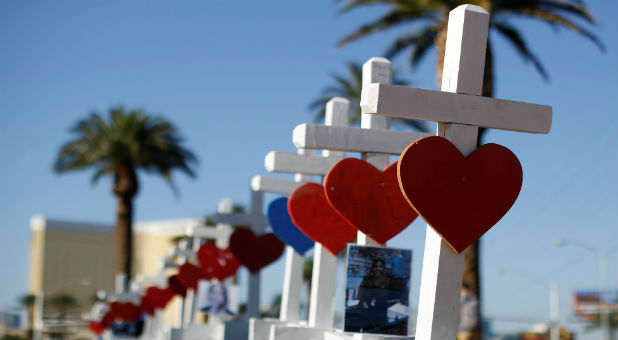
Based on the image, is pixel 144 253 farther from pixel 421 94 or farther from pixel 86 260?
pixel 421 94

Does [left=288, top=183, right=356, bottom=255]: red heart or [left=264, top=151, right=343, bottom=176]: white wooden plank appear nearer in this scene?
[left=288, top=183, right=356, bottom=255]: red heart

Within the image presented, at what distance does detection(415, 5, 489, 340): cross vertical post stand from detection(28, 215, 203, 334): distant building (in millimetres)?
68862

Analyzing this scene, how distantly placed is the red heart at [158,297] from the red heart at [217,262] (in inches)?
238

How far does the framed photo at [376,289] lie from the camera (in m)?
8.29

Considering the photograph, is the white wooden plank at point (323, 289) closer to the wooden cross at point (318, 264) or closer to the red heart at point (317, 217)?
the wooden cross at point (318, 264)

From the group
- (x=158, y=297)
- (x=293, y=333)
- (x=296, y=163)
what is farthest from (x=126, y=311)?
(x=293, y=333)

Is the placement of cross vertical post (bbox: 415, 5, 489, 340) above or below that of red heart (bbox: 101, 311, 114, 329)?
above

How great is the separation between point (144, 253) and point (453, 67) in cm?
7520

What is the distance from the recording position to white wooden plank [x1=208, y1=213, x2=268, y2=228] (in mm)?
14625

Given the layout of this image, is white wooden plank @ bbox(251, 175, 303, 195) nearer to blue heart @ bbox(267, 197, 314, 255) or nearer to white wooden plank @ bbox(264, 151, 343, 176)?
blue heart @ bbox(267, 197, 314, 255)

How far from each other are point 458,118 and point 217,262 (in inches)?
400

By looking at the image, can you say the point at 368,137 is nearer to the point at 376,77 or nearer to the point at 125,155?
the point at 376,77

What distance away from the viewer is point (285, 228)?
12047 mm

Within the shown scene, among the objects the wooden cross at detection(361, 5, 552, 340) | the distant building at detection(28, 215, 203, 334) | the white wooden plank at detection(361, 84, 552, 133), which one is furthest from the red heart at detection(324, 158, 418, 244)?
the distant building at detection(28, 215, 203, 334)
